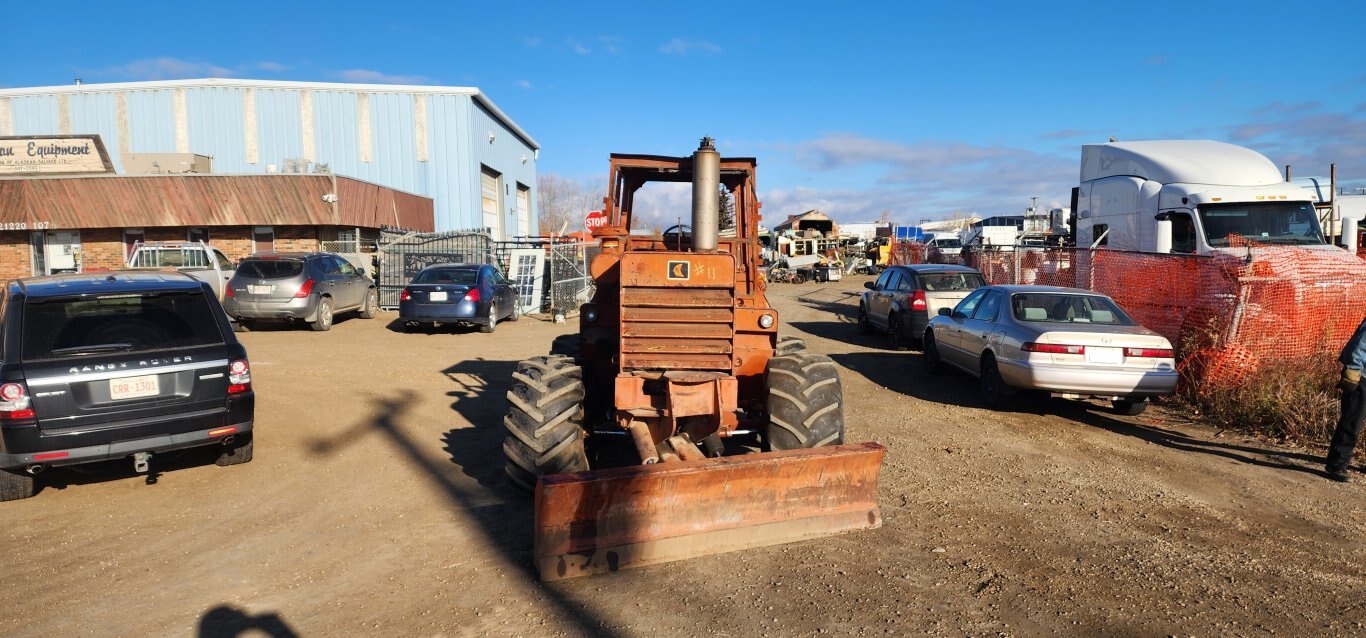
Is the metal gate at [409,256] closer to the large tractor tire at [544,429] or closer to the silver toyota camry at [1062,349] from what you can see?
the silver toyota camry at [1062,349]

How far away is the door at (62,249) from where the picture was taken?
81.9 ft

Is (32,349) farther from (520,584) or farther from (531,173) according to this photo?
(531,173)

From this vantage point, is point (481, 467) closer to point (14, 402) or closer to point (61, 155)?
point (14, 402)

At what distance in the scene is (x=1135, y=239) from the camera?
49.3 ft

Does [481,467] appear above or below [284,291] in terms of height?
below

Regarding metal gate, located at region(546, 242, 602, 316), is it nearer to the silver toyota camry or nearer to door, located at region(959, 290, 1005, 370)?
door, located at region(959, 290, 1005, 370)

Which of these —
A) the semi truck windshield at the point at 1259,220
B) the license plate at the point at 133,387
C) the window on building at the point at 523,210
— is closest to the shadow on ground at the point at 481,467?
the license plate at the point at 133,387

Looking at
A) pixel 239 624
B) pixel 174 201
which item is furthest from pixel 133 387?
pixel 174 201

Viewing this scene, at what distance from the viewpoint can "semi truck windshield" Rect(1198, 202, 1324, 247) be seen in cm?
1313

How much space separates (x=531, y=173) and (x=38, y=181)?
24.3 metres

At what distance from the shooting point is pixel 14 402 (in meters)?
5.38

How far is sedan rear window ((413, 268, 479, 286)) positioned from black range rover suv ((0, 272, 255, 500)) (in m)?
10.3

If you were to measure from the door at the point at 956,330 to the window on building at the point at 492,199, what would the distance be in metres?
26.6

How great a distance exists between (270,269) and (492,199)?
2190 cm
